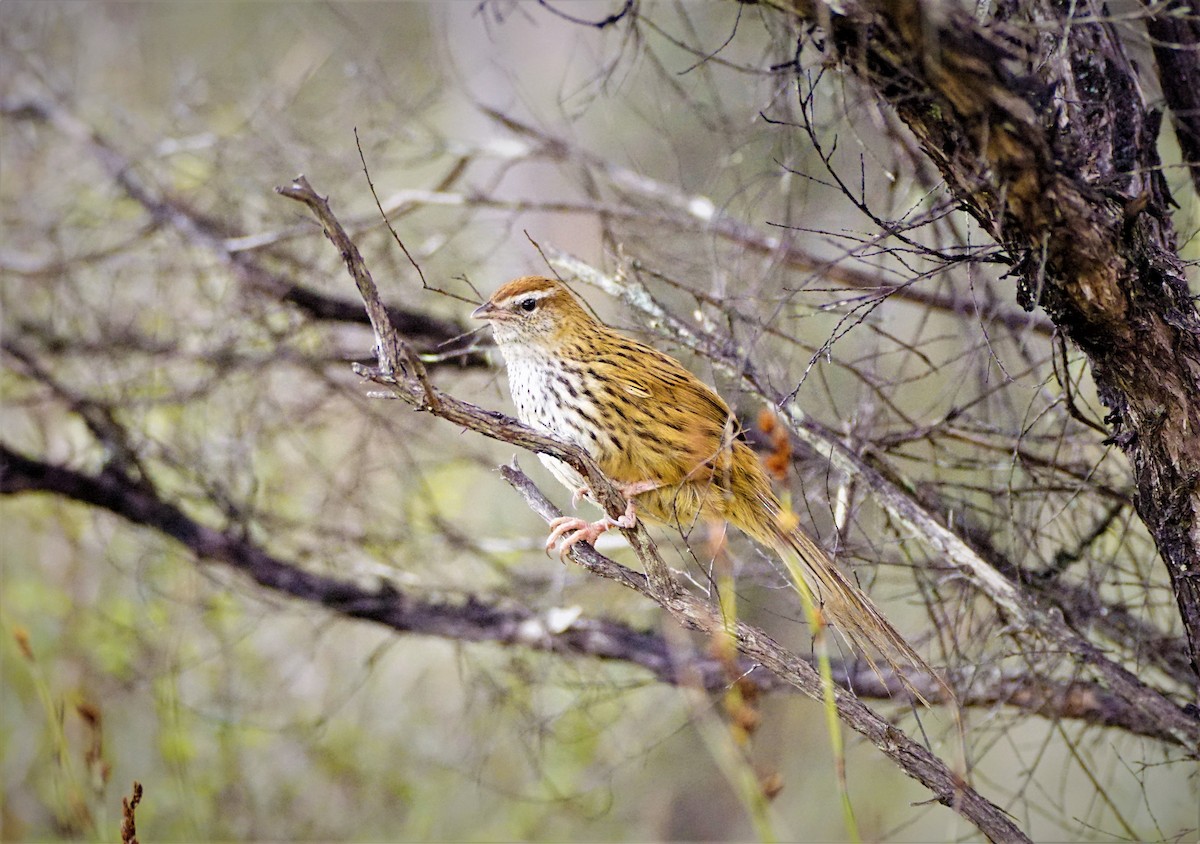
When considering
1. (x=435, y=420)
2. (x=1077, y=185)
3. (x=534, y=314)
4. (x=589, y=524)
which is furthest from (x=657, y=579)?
(x=435, y=420)

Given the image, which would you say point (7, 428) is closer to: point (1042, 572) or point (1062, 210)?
point (1042, 572)

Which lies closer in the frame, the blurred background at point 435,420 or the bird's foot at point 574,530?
the bird's foot at point 574,530

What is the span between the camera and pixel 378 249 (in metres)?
5.72

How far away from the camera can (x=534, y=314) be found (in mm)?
4102

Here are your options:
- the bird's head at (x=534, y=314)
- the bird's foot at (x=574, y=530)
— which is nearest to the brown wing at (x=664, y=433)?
the bird's foot at (x=574, y=530)

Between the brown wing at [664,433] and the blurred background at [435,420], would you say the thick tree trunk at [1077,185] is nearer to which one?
the blurred background at [435,420]

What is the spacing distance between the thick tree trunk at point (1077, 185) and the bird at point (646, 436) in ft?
3.27

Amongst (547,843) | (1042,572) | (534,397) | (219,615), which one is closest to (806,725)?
(547,843)

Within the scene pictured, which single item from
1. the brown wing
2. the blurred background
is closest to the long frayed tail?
the blurred background

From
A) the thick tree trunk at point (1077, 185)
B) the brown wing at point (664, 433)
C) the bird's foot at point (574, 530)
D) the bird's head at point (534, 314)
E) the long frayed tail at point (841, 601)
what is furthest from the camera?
the bird's head at point (534, 314)

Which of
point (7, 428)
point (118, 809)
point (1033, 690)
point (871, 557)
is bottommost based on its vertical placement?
point (118, 809)

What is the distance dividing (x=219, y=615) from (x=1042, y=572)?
198 inches

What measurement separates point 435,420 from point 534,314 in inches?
78.1

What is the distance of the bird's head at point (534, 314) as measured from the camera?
4066mm
